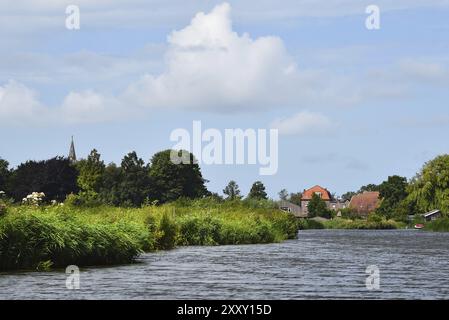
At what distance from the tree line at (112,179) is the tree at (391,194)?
119 feet

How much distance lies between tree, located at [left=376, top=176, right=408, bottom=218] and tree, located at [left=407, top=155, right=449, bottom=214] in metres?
23.7

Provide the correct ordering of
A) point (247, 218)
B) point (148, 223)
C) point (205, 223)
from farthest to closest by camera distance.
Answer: point (247, 218)
point (205, 223)
point (148, 223)

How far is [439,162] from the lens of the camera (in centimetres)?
12256

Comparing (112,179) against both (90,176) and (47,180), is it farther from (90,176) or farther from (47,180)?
(47,180)

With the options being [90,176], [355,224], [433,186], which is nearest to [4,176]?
[90,176]

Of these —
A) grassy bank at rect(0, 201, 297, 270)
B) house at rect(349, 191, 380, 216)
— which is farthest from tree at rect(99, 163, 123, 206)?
grassy bank at rect(0, 201, 297, 270)

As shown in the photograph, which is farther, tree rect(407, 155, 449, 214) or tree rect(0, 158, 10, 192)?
tree rect(407, 155, 449, 214)

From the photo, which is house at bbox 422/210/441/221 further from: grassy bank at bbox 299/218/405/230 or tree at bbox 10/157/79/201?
tree at bbox 10/157/79/201

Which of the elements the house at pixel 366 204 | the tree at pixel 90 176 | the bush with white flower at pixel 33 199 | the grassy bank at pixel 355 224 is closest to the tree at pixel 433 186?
the grassy bank at pixel 355 224

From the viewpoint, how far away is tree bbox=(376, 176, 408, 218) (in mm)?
152000

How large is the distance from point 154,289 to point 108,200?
97.3 m

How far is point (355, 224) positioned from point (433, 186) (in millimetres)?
19529
